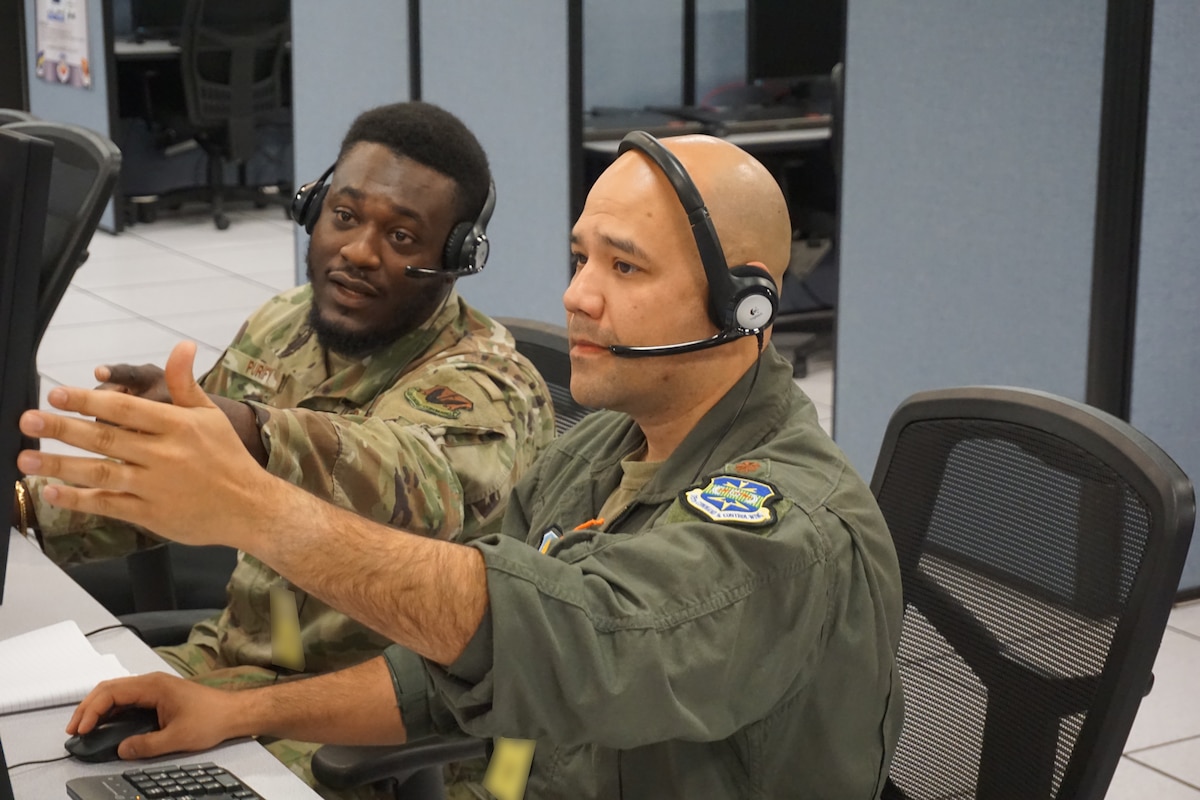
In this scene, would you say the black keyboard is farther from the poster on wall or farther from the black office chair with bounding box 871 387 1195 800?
the poster on wall

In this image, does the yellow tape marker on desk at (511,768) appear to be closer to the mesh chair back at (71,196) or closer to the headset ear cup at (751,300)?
the headset ear cup at (751,300)

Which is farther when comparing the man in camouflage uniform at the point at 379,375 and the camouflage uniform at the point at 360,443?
the man in camouflage uniform at the point at 379,375

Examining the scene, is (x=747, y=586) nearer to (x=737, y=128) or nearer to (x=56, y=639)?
(x=56, y=639)

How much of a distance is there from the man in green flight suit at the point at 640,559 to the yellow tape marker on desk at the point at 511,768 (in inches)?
0.6

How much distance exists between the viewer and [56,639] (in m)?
1.54

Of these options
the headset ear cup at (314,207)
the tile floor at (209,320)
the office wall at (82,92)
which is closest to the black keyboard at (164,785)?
the headset ear cup at (314,207)

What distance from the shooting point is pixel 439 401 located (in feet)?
5.41

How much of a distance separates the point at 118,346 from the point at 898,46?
2.91 meters

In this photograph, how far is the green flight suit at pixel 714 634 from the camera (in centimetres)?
101

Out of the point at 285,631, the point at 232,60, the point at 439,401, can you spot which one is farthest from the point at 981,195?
the point at 232,60

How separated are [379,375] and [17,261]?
78cm

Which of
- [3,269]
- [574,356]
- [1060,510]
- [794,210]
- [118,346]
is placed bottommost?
[118,346]

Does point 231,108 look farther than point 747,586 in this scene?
Yes

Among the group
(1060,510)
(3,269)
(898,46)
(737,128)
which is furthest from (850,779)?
(737,128)
